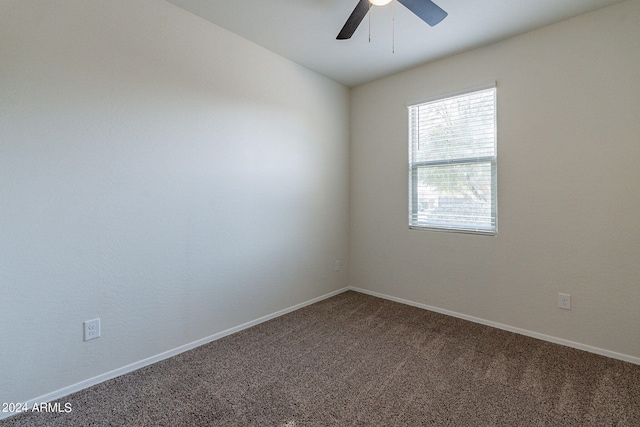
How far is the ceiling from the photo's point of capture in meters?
2.20

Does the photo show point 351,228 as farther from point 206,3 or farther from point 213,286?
point 206,3

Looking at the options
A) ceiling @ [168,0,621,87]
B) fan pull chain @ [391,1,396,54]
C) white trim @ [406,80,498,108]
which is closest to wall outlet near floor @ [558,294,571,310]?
white trim @ [406,80,498,108]

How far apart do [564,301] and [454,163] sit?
4.86 feet

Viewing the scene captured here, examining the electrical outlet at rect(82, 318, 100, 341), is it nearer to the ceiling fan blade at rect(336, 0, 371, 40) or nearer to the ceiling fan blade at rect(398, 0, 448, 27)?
the ceiling fan blade at rect(336, 0, 371, 40)

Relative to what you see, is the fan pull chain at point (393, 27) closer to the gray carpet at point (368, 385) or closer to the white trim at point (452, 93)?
the white trim at point (452, 93)

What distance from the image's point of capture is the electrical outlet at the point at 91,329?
6.16 feet

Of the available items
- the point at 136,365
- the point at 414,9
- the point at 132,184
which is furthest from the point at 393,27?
the point at 136,365

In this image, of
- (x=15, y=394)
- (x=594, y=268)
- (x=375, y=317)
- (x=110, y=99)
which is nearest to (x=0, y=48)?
(x=110, y=99)

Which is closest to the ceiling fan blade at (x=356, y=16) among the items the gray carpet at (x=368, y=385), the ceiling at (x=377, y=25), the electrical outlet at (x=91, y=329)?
the ceiling at (x=377, y=25)

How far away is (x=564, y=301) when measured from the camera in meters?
2.43

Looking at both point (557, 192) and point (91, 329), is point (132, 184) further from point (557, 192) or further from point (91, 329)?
point (557, 192)

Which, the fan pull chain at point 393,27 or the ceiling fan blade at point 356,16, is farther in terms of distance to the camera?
the fan pull chain at point 393,27

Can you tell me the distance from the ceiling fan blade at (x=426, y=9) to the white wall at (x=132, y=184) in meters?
1.52

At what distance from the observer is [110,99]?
1.96 meters
